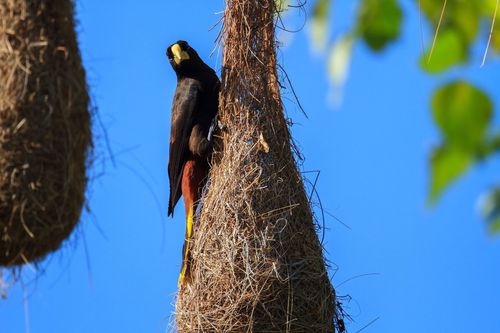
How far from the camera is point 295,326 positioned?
118 inches

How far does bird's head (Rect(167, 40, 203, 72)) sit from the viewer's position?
3748 millimetres

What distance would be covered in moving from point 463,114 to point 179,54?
11.1ft

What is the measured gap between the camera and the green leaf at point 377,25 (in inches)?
17.7

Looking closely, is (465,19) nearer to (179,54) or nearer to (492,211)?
(492,211)

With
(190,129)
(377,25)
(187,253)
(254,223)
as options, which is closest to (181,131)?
(190,129)

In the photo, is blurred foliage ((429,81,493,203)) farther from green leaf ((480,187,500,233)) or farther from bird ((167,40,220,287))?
bird ((167,40,220,287))

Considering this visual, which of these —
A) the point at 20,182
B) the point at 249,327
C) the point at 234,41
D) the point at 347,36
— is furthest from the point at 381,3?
the point at 234,41

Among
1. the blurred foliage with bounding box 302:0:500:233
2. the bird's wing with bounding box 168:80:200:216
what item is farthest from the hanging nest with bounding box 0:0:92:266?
the blurred foliage with bounding box 302:0:500:233

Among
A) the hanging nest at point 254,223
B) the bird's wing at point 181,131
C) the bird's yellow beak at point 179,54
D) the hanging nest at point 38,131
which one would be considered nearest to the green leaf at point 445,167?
the hanging nest at point 38,131

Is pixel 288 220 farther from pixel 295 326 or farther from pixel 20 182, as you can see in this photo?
pixel 20 182

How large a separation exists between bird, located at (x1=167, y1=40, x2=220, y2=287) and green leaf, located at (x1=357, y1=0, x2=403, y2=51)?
297 cm

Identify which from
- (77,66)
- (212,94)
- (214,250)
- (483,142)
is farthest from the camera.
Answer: (212,94)

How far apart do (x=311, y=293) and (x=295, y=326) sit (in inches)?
6.9

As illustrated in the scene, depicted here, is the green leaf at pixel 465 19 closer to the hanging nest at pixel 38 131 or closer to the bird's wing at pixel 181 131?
the hanging nest at pixel 38 131
